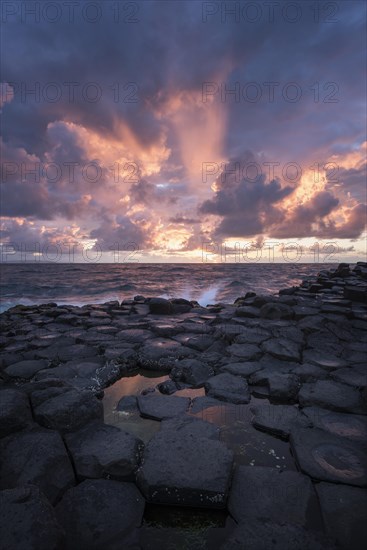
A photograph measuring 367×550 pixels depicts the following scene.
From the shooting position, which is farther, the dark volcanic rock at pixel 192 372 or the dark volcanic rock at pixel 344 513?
the dark volcanic rock at pixel 192 372

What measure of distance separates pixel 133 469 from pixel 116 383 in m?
1.61

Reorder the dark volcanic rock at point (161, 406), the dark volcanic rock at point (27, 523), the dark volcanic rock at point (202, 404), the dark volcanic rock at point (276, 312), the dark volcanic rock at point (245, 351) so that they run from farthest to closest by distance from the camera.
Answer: the dark volcanic rock at point (276, 312) < the dark volcanic rock at point (245, 351) < the dark volcanic rock at point (202, 404) < the dark volcanic rock at point (161, 406) < the dark volcanic rock at point (27, 523)

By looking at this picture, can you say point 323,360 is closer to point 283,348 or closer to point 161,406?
point 283,348

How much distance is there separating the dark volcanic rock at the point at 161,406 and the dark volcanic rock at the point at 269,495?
34.7 inches

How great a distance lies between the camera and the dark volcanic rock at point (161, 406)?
2.78 meters

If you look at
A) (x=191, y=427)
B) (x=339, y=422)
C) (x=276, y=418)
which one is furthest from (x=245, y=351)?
(x=191, y=427)

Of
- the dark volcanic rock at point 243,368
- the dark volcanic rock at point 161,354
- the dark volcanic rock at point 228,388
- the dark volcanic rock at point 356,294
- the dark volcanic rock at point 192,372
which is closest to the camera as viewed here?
the dark volcanic rock at point 228,388

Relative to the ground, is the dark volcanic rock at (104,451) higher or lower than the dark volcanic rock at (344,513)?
higher

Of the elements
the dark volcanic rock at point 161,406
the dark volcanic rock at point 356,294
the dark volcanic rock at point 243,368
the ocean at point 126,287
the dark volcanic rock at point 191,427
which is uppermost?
the dark volcanic rock at point 356,294

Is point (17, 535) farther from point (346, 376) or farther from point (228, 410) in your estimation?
point (346, 376)

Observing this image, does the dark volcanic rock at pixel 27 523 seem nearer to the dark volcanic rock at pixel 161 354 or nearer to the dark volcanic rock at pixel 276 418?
the dark volcanic rock at pixel 276 418

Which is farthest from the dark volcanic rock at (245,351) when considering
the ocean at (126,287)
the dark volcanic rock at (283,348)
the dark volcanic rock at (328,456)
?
the ocean at (126,287)

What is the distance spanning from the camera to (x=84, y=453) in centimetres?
215

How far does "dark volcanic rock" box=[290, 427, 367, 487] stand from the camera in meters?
2.00
